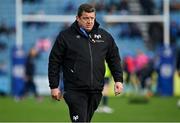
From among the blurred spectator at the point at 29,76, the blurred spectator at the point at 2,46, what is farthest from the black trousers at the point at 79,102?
the blurred spectator at the point at 2,46

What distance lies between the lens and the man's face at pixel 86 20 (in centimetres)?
918

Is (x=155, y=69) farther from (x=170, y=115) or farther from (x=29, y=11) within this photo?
(x=170, y=115)

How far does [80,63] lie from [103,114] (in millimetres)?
9796

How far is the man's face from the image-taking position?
9184 millimetres

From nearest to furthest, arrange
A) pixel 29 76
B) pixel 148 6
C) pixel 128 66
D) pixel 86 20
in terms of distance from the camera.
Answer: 1. pixel 86 20
2. pixel 29 76
3. pixel 128 66
4. pixel 148 6

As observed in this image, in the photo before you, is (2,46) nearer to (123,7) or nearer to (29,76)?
(123,7)

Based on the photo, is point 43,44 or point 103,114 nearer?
point 103,114

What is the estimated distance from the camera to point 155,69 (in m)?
28.0

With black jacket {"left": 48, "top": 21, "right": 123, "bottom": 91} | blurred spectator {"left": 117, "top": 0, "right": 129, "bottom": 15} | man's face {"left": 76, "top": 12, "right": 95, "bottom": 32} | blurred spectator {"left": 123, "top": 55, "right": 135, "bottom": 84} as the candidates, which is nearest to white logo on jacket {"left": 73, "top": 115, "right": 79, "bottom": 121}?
black jacket {"left": 48, "top": 21, "right": 123, "bottom": 91}

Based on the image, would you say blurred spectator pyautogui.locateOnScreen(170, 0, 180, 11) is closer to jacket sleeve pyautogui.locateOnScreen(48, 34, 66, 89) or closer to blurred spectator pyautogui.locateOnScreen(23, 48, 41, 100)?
blurred spectator pyautogui.locateOnScreen(23, 48, 41, 100)

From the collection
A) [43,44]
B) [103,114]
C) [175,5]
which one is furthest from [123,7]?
[103,114]

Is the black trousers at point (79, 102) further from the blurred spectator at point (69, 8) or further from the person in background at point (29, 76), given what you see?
the blurred spectator at point (69, 8)

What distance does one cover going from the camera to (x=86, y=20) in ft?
30.3

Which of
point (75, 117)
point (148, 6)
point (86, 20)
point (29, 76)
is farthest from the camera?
point (148, 6)
